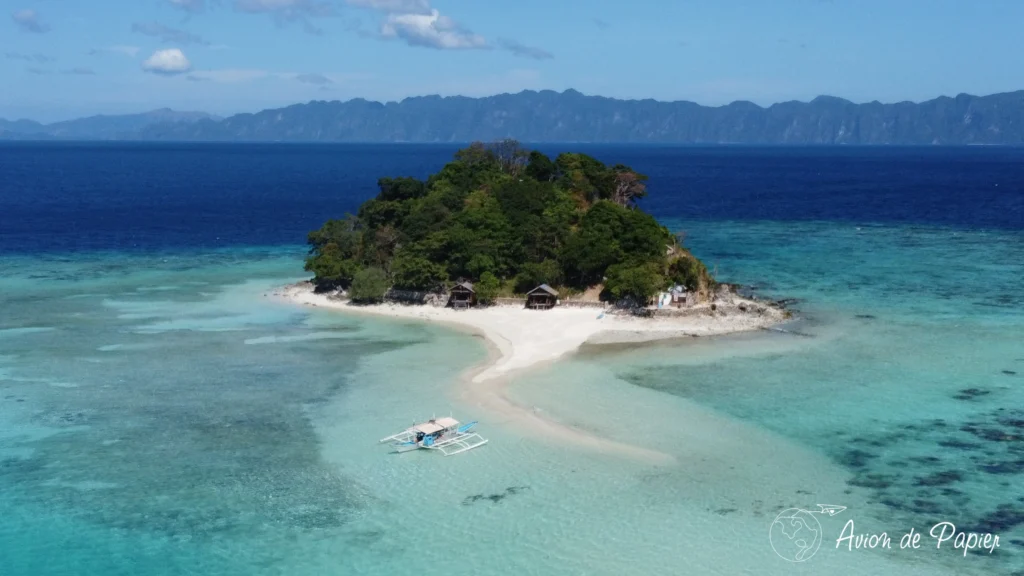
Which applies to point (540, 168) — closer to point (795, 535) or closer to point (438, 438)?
point (438, 438)

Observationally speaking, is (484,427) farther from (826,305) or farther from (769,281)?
(769,281)

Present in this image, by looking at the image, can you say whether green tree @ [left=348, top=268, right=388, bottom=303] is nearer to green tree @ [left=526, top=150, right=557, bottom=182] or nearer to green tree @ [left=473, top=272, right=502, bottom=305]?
green tree @ [left=473, top=272, right=502, bottom=305]

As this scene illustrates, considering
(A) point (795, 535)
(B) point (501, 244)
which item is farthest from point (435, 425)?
(B) point (501, 244)

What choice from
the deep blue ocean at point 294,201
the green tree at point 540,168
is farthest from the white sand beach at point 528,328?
the deep blue ocean at point 294,201

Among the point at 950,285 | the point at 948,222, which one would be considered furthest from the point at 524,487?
the point at 948,222

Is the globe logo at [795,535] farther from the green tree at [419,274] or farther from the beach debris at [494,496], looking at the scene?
the green tree at [419,274]

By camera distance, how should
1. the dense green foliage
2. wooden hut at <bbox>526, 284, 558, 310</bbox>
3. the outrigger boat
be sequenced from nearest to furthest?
the outrigger boat → wooden hut at <bbox>526, 284, 558, 310</bbox> → the dense green foliage

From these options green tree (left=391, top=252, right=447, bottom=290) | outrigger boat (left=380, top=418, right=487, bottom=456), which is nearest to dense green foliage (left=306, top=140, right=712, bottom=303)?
green tree (left=391, top=252, right=447, bottom=290)
